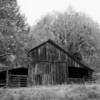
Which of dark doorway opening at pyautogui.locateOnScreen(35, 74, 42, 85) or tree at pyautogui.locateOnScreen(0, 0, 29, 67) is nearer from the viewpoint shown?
tree at pyautogui.locateOnScreen(0, 0, 29, 67)

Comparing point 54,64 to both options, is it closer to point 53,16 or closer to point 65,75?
point 65,75

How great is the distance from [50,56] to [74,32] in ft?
55.2

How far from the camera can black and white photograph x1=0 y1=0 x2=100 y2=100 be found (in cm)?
1905

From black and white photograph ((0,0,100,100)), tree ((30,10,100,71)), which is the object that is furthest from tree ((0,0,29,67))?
tree ((30,10,100,71))

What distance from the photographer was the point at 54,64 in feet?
97.0

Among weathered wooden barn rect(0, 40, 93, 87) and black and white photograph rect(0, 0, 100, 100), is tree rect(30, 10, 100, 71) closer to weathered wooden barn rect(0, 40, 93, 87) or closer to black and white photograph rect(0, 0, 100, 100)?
black and white photograph rect(0, 0, 100, 100)

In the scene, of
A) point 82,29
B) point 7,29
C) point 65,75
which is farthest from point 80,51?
point 7,29

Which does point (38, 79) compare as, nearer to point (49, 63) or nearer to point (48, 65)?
point (48, 65)

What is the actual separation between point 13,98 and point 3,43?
12.7 m

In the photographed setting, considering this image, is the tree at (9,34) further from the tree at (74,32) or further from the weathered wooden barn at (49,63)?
the tree at (74,32)

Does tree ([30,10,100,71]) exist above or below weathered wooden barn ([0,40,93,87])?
above

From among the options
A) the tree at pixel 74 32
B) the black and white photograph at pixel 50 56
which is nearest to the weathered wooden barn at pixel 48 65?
the black and white photograph at pixel 50 56

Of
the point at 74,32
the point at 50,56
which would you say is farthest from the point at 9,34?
the point at 74,32

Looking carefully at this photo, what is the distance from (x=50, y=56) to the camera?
1161 inches
